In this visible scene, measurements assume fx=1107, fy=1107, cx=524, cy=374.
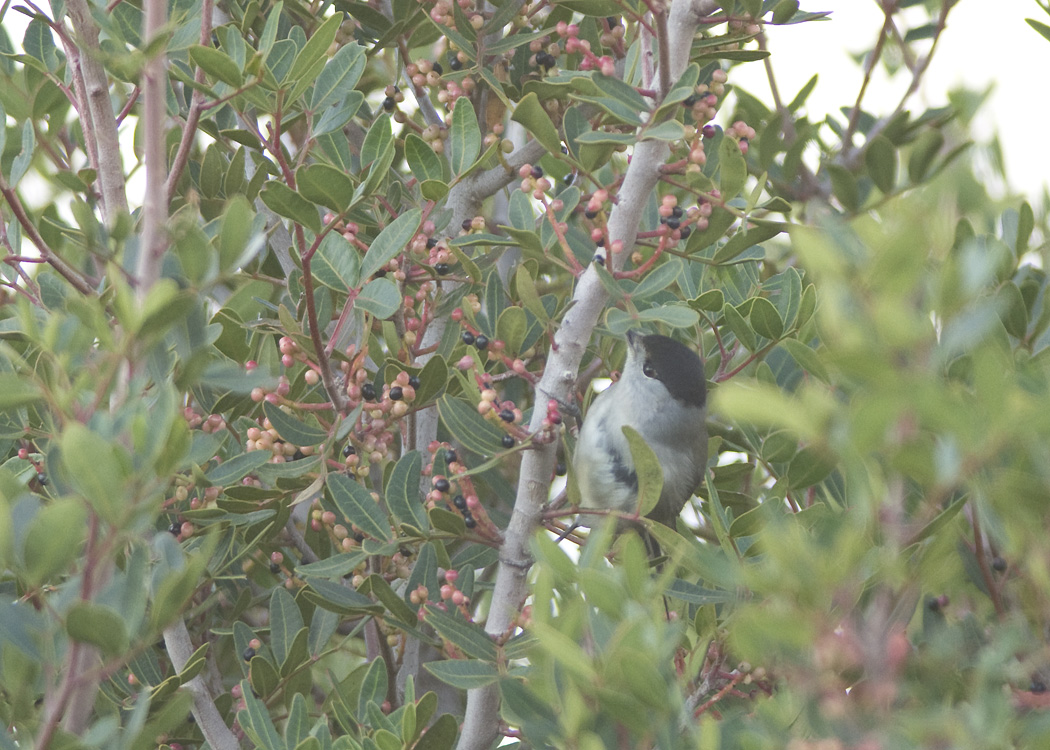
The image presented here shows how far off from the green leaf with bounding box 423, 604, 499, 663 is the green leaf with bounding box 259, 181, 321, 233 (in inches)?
27.5

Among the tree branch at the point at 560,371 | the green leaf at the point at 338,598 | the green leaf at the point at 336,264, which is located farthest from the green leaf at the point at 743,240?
the green leaf at the point at 338,598

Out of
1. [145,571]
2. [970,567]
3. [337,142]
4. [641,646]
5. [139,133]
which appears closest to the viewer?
[641,646]

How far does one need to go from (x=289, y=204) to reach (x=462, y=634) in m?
0.80

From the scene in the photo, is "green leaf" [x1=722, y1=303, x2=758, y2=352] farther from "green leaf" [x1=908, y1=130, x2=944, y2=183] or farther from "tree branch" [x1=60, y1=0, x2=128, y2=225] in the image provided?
"tree branch" [x1=60, y1=0, x2=128, y2=225]

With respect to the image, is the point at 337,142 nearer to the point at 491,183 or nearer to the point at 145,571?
the point at 491,183

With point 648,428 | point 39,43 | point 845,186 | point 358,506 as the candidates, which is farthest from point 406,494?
point 648,428

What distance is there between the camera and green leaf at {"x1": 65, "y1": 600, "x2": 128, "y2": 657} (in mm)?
1083

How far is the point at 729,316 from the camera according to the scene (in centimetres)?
232

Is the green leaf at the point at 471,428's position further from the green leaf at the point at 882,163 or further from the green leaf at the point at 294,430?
the green leaf at the point at 882,163

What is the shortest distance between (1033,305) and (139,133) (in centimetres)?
213

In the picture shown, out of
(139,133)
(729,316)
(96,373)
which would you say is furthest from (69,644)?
(139,133)

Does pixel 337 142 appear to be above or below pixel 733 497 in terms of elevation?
above

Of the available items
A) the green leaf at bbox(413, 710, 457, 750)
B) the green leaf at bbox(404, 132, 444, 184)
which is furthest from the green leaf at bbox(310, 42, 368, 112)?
the green leaf at bbox(413, 710, 457, 750)

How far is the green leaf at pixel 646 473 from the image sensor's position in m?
1.88
